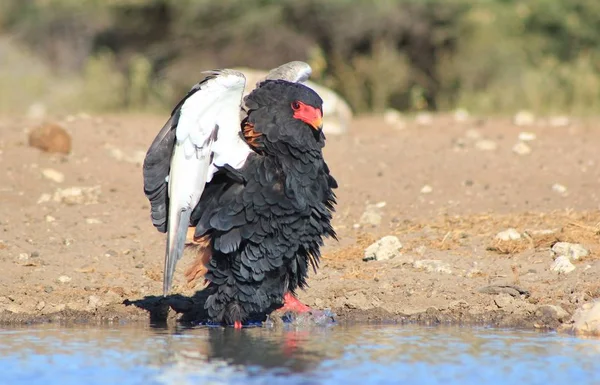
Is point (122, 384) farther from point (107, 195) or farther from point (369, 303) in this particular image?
point (107, 195)

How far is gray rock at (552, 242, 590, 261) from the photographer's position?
288 inches

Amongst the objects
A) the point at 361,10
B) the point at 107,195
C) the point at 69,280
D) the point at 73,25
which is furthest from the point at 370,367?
the point at 73,25

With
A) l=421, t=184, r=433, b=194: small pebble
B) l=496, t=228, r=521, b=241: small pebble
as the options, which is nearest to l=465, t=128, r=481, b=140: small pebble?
l=421, t=184, r=433, b=194: small pebble

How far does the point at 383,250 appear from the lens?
774 centimetres

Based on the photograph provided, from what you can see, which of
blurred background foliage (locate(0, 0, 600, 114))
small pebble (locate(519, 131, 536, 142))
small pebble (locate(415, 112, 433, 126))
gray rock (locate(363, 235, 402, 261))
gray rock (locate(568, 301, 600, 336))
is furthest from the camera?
blurred background foliage (locate(0, 0, 600, 114))

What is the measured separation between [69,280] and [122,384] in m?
2.55

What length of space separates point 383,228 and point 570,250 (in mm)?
1715

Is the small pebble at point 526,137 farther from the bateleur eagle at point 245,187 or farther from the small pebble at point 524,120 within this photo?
the bateleur eagle at point 245,187

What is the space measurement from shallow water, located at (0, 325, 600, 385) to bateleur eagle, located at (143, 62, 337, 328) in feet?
1.46

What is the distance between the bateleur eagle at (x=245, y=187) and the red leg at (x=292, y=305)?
23cm

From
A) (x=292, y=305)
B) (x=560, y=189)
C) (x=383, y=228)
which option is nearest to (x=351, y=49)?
(x=560, y=189)

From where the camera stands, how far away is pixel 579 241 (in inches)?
297

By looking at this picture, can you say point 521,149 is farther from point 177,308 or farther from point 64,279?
point 64,279

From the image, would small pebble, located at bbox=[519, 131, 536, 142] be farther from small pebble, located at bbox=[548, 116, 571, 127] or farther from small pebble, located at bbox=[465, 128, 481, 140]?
small pebble, located at bbox=[548, 116, 571, 127]
